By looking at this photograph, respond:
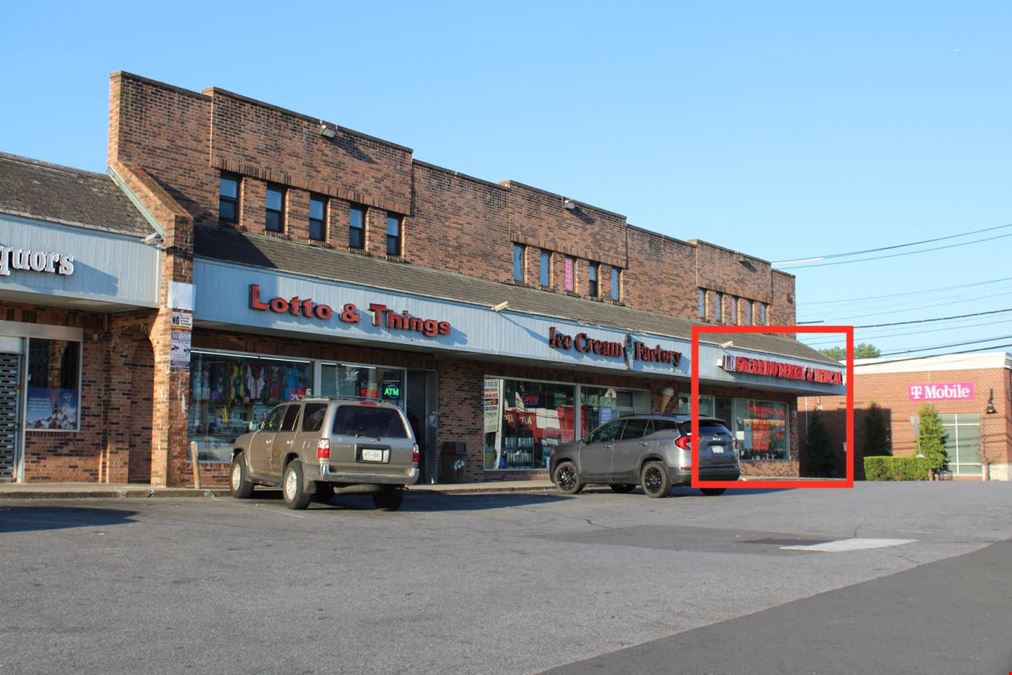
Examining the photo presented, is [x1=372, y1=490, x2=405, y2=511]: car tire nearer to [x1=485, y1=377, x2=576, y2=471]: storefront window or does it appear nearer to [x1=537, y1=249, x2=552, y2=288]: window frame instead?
[x1=485, y1=377, x2=576, y2=471]: storefront window

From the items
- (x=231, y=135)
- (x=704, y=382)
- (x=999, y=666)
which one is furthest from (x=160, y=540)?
(x=704, y=382)

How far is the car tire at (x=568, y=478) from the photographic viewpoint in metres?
24.1

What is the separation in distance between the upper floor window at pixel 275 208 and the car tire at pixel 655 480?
9.85 m

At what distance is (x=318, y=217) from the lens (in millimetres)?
25453

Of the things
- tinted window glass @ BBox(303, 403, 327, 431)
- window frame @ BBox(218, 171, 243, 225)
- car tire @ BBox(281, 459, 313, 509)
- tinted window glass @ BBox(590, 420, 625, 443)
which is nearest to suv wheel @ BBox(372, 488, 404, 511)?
car tire @ BBox(281, 459, 313, 509)

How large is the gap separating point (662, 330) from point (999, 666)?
87.4 ft

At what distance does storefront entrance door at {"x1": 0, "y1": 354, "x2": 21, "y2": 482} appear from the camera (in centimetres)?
1970

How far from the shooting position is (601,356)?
2944 centimetres

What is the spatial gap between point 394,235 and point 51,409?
32.1ft

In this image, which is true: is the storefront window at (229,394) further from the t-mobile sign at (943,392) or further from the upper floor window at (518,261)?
Result: the t-mobile sign at (943,392)

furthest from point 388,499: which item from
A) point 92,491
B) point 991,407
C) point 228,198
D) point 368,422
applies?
point 991,407

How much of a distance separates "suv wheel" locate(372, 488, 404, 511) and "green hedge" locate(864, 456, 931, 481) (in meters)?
30.2

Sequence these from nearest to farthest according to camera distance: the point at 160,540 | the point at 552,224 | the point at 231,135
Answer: the point at 160,540, the point at 231,135, the point at 552,224

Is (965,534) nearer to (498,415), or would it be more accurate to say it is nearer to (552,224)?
(498,415)
